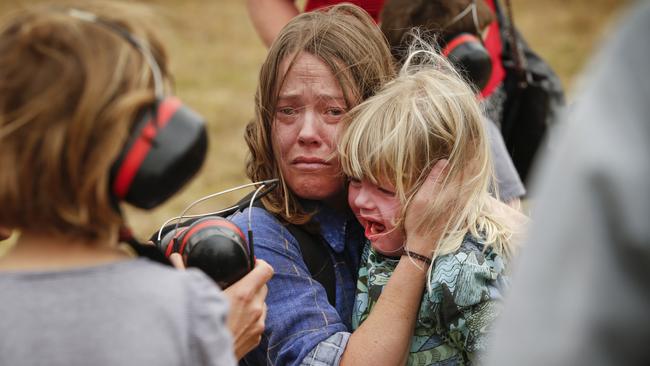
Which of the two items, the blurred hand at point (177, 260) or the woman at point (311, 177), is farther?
the woman at point (311, 177)

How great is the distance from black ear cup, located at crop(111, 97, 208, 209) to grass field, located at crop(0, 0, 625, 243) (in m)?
4.56

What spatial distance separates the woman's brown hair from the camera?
254 cm

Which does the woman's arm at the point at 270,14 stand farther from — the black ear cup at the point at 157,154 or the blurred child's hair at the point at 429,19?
the black ear cup at the point at 157,154

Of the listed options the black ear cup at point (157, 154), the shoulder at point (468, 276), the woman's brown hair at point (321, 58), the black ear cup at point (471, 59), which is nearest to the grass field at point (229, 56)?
the black ear cup at point (471, 59)

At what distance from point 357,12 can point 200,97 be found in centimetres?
700

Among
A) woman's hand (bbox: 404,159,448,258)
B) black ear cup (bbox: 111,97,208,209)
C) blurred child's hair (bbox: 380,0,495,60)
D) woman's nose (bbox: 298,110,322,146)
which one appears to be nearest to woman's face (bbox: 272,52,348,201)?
woman's nose (bbox: 298,110,322,146)

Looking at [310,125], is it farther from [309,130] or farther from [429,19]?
[429,19]

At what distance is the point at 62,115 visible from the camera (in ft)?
4.73

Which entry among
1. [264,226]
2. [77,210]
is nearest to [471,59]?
[264,226]

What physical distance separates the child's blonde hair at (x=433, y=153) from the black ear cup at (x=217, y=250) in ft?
1.75

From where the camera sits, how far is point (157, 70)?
1529mm

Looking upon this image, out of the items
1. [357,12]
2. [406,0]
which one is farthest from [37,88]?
[406,0]

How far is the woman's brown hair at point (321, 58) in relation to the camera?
2.54m

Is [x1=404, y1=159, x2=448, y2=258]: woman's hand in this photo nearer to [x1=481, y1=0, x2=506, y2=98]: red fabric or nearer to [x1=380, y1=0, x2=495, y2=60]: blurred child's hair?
[x1=380, y1=0, x2=495, y2=60]: blurred child's hair
